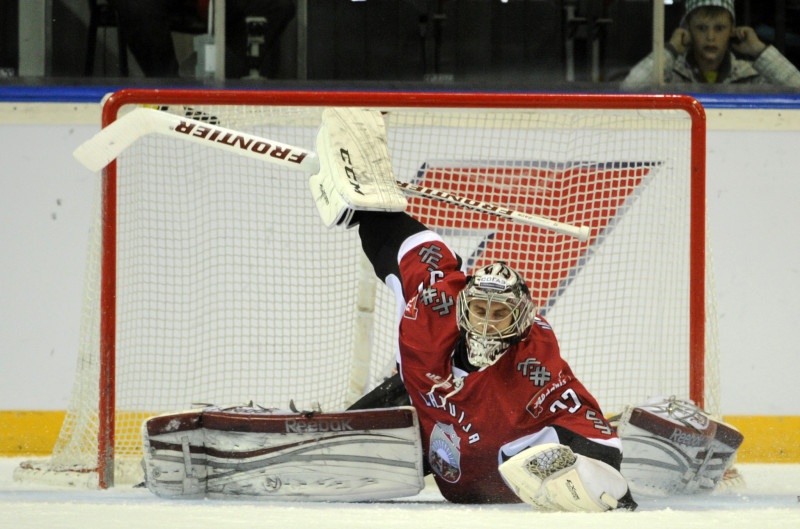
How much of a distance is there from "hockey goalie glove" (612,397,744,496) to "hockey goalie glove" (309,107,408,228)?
2.82 ft

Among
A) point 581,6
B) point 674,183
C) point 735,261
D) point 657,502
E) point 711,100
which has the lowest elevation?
point 657,502

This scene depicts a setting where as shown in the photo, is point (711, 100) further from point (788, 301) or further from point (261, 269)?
point (261, 269)

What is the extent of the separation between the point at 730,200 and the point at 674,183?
1.41 feet

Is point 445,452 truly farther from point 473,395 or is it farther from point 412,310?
point 412,310

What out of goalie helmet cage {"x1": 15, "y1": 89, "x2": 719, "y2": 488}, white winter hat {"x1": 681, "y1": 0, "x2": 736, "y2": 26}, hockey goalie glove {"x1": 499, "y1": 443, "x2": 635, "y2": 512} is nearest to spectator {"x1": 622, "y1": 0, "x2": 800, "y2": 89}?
white winter hat {"x1": 681, "y1": 0, "x2": 736, "y2": 26}

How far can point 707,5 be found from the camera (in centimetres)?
389

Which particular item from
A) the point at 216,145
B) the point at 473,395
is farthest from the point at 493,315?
the point at 216,145

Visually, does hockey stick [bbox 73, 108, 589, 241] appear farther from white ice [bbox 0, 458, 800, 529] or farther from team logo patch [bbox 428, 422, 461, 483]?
white ice [bbox 0, 458, 800, 529]

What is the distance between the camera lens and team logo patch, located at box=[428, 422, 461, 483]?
2.43m

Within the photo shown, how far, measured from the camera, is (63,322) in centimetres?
366

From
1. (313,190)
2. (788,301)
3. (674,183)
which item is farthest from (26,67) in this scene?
(788,301)

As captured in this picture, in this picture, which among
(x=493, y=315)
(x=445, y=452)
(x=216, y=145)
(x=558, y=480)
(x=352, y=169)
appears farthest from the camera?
(x=216, y=145)

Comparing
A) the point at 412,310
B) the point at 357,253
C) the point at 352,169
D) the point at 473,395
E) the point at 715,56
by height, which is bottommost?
the point at 473,395

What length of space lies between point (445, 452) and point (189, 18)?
85.4 inches
